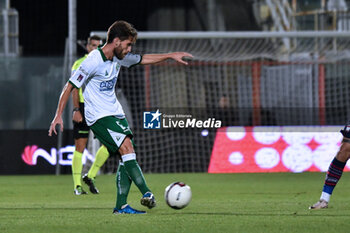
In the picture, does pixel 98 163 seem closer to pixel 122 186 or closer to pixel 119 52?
pixel 122 186

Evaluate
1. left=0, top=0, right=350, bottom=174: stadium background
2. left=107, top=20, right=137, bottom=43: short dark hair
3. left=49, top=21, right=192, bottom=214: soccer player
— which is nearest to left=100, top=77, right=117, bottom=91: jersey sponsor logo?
left=49, top=21, right=192, bottom=214: soccer player

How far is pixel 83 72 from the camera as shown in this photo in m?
7.33

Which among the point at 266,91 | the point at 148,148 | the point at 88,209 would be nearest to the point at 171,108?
the point at 148,148

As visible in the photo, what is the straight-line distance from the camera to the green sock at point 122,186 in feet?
24.6

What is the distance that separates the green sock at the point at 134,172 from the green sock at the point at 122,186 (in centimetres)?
Result: 18

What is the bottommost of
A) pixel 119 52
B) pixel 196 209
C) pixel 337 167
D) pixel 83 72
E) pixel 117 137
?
pixel 196 209

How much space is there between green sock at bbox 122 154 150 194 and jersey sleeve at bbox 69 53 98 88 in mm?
762

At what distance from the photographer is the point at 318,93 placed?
16.6m

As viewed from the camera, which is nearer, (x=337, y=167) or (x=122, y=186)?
(x=122, y=186)

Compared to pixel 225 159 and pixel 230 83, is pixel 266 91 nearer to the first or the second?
pixel 230 83
